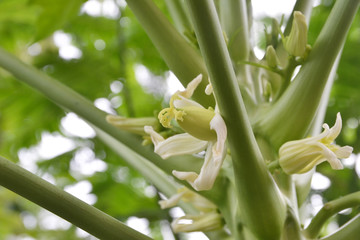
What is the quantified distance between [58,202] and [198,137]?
0.65ft

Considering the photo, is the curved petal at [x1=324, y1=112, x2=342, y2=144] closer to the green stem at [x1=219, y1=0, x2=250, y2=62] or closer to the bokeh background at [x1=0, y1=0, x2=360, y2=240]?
the green stem at [x1=219, y1=0, x2=250, y2=62]

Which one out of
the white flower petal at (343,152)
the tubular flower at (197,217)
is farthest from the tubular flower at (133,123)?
the white flower petal at (343,152)

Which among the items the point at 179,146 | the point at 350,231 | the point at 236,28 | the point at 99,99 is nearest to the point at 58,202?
the point at 179,146

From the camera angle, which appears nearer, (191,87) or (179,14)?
(191,87)

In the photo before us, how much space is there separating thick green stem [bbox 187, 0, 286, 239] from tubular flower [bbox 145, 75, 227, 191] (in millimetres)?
19

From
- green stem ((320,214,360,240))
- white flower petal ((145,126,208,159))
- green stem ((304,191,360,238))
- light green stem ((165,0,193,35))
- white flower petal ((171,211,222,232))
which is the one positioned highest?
light green stem ((165,0,193,35))

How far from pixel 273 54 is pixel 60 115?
1.13 metres

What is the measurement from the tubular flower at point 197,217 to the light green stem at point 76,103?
5cm

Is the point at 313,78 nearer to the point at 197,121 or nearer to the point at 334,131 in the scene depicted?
the point at 334,131

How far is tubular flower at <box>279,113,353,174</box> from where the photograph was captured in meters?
0.66

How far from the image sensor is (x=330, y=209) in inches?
28.7

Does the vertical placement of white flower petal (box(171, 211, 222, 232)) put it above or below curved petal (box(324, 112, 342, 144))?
below

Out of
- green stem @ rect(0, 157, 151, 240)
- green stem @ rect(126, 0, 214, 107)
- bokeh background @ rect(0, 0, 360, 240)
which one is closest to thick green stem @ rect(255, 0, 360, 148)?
green stem @ rect(126, 0, 214, 107)

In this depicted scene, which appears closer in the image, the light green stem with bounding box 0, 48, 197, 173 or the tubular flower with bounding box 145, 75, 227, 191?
the tubular flower with bounding box 145, 75, 227, 191
